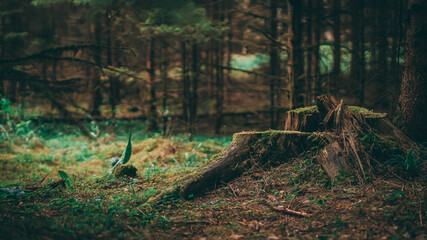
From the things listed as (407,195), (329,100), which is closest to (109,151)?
(329,100)

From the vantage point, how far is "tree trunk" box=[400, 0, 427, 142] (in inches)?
Result: 205

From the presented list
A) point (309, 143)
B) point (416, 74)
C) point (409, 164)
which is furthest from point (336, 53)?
point (409, 164)

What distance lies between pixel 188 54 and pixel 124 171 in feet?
28.7

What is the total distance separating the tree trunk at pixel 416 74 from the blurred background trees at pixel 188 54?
301 mm

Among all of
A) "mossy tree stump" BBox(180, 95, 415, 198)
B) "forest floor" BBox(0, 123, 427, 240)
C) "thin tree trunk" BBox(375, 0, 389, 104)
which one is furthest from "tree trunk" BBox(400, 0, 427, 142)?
"forest floor" BBox(0, 123, 427, 240)

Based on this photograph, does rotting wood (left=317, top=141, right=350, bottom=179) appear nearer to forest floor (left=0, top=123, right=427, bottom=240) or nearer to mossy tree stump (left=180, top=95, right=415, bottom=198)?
mossy tree stump (left=180, top=95, right=415, bottom=198)

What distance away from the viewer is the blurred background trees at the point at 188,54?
4016 millimetres

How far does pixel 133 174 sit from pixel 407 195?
4.90 meters

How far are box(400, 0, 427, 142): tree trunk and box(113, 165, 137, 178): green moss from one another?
5.69 meters

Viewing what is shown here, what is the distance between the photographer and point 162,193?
434 cm

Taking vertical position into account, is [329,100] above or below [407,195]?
above

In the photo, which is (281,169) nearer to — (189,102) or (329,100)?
(329,100)

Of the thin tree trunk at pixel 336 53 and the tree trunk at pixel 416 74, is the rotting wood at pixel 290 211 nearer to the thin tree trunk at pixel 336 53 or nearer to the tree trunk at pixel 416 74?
the tree trunk at pixel 416 74

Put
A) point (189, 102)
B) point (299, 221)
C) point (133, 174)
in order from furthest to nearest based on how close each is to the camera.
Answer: point (189, 102) → point (133, 174) → point (299, 221)
